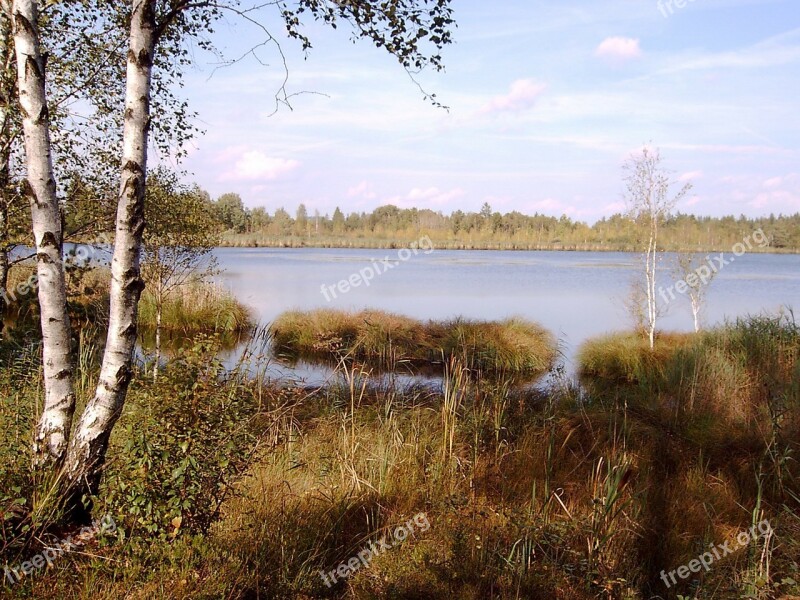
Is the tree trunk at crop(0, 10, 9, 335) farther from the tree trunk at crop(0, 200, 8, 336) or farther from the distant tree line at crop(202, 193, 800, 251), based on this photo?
the distant tree line at crop(202, 193, 800, 251)

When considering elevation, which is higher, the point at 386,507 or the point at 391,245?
the point at 391,245

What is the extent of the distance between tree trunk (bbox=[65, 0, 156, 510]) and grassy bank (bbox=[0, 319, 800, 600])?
14 centimetres

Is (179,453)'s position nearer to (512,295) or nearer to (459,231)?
(512,295)

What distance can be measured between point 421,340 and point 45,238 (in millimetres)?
11503

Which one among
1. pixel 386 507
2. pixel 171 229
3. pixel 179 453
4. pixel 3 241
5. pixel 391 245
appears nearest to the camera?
pixel 179 453

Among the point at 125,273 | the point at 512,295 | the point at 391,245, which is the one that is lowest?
the point at 512,295

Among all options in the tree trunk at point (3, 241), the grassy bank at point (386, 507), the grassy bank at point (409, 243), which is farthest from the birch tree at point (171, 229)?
the grassy bank at point (409, 243)

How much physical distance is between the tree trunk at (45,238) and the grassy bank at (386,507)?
295mm

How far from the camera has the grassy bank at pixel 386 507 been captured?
287 centimetres

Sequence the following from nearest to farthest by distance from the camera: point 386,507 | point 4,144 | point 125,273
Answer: point 125,273
point 386,507
point 4,144

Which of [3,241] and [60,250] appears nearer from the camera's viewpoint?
[60,250]

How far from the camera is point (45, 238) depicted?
3.07 m

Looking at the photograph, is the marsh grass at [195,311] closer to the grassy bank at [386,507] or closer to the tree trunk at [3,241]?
the grassy bank at [386,507]

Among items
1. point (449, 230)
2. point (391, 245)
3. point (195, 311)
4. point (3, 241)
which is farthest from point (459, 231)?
point (3, 241)
